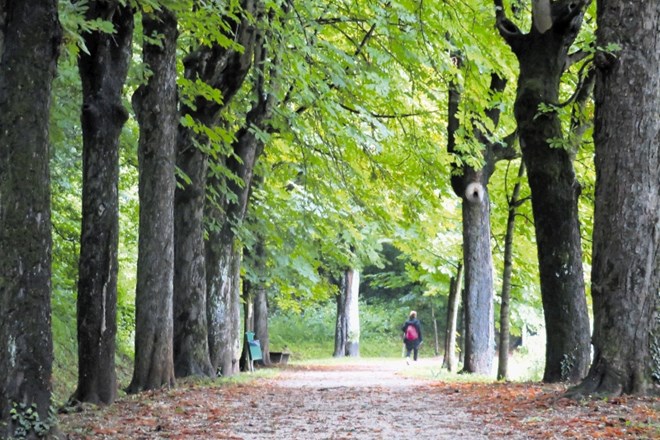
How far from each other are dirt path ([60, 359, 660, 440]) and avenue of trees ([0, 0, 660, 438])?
671 mm

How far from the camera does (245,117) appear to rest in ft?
59.7

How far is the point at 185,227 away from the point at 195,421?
6.50 metres

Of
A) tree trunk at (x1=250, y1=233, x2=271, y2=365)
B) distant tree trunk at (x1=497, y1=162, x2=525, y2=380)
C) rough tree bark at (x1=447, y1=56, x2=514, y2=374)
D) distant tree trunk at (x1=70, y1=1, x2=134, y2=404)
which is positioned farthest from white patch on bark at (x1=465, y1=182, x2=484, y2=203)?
tree trunk at (x1=250, y1=233, x2=271, y2=365)

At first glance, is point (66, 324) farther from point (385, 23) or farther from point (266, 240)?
point (385, 23)

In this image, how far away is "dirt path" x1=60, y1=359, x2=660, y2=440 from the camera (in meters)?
7.86

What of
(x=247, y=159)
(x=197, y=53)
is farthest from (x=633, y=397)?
(x=247, y=159)

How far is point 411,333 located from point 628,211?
23358 millimetres

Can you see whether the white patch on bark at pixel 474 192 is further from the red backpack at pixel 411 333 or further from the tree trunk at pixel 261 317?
the red backpack at pixel 411 333

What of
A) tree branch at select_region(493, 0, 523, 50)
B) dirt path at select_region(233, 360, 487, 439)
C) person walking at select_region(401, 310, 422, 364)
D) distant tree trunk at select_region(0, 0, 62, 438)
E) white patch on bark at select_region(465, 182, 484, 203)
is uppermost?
tree branch at select_region(493, 0, 523, 50)

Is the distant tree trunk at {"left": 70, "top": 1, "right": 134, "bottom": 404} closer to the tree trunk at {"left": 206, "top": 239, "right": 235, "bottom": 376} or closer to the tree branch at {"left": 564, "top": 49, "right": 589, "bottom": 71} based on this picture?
the tree trunk at {"left": 206, "top": 239, "right": 235, "bottom": 376}

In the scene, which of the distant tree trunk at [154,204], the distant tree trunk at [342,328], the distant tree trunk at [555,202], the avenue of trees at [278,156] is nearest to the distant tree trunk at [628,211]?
the avenue of trees at [278,156]

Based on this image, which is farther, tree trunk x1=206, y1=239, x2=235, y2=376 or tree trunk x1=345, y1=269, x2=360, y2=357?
tree trunk x1=345, y1=269, x2=360, y2=357

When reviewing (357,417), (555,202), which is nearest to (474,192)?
(555,202)

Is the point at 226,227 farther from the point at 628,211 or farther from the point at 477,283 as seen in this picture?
the point at 628,211
